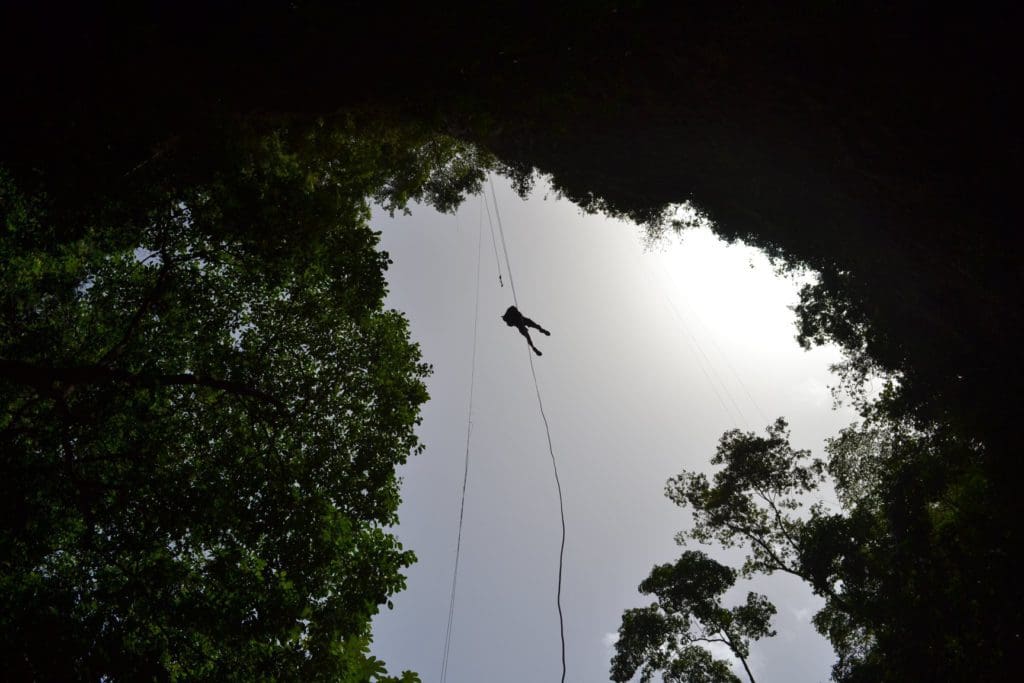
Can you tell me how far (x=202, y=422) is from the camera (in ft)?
28.1

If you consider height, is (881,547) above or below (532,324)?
below

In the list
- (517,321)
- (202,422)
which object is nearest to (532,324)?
(517,321)

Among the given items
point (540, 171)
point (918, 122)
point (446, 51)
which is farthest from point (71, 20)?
point (918, 122)

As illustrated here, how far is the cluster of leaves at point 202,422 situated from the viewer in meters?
6.92

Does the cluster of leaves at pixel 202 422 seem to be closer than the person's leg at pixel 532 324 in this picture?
Yes

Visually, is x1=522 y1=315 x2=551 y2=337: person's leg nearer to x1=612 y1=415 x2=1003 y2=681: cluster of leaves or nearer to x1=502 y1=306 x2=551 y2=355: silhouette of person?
x1=502 y1=306 x2=551 y2=355: silhouette of person

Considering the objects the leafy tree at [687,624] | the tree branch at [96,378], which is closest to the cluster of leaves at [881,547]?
the leafy tree at [687,624]

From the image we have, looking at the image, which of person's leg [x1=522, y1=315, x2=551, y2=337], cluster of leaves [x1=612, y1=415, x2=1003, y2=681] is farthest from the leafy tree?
person's leg [x1=522, y1=315, x2=551, y2=337]

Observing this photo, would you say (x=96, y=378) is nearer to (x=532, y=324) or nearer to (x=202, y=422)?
Answer: (x=202, y=422)

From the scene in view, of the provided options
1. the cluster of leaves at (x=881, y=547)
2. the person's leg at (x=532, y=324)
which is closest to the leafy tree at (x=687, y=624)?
the cluster of leaves at (x=881, y=547)

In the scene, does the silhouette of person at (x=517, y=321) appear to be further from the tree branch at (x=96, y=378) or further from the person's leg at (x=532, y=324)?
the tree branch at (x=96, y=378)

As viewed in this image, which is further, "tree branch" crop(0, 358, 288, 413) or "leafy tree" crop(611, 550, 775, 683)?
"leafy tree" crop(611, 550, 775, 683)

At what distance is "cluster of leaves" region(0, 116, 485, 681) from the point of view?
6.92 m

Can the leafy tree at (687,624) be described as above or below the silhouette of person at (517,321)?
below
